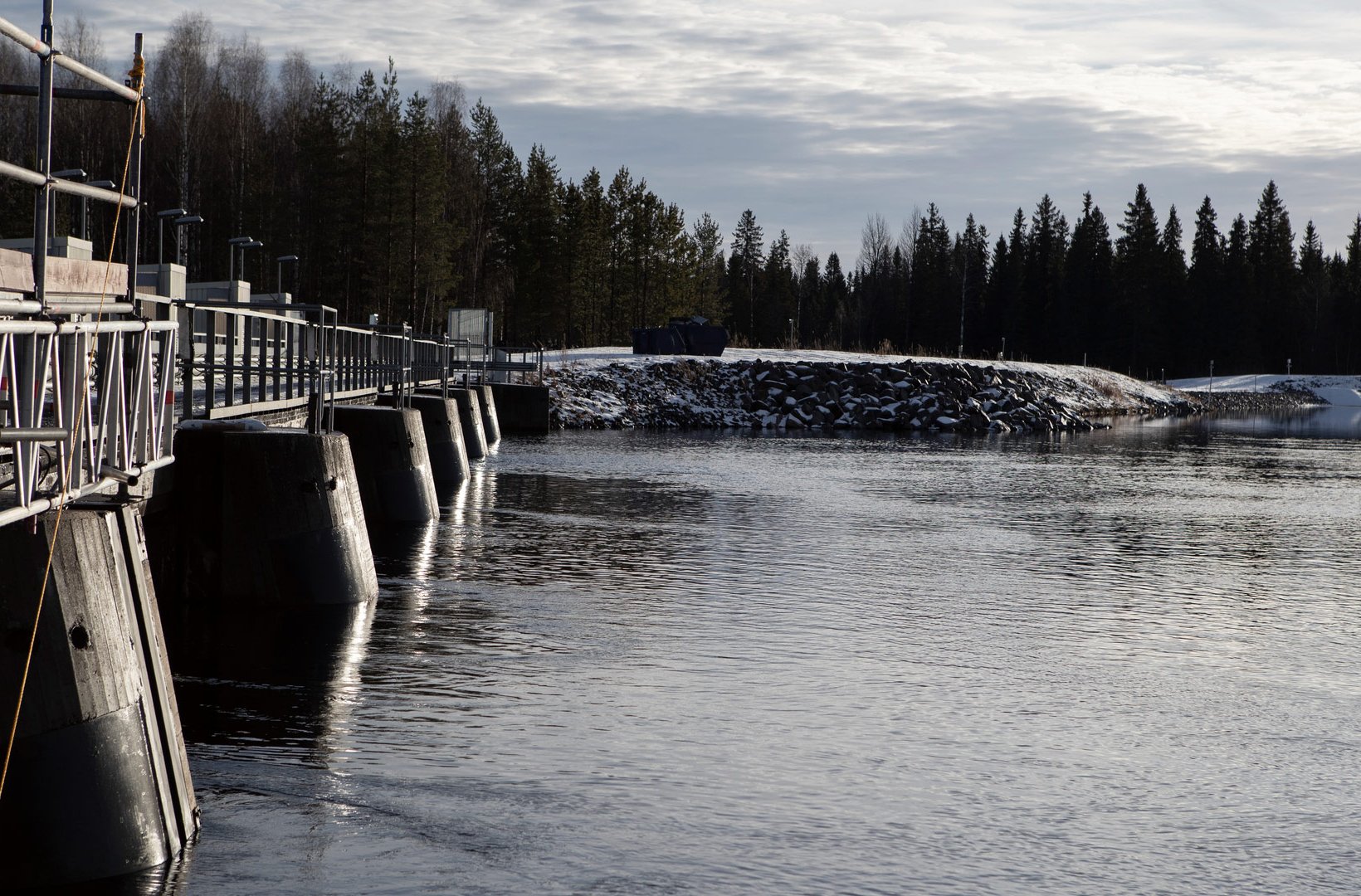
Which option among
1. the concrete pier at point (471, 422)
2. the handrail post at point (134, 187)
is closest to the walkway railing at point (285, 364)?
the concrete pier at point (471, 422)

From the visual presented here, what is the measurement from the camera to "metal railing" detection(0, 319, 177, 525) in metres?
6.38

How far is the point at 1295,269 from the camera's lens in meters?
128

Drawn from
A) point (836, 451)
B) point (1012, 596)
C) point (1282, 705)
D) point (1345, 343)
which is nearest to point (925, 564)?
point (1012, 596)

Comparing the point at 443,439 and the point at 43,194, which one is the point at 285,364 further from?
the point at 43,194

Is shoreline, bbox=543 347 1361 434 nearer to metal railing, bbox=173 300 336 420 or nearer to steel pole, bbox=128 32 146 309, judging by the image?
metal railing, bbox=173 300 336 420

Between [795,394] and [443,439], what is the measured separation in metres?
32.8

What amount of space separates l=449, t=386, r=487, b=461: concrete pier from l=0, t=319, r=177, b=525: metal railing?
1073 inches

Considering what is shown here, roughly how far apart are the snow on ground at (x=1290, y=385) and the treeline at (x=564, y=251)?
7.10 metres

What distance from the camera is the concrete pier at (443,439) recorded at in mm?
29719

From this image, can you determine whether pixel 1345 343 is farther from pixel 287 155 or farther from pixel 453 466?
pixel 453 466

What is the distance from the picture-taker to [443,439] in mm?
30250

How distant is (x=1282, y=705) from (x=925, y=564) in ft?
25.2

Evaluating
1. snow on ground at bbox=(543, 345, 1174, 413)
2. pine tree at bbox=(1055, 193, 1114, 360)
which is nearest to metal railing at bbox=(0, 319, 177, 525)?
snow on ground at bbox=(543, 345, 1174, 413)

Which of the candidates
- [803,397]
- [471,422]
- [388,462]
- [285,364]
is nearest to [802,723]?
[388,462]
